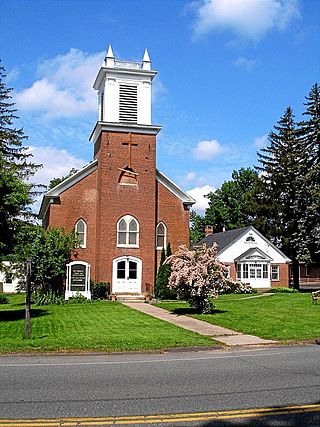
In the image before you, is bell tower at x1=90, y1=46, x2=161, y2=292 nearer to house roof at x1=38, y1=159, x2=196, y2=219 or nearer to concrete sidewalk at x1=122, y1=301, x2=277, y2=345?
house roof at x1=38, y1=159, x2=196, y2=219

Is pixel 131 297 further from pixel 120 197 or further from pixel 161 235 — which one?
pixel 120 197

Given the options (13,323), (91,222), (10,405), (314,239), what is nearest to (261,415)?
(10,405)

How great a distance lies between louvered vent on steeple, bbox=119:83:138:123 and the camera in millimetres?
38125

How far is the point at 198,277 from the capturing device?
23188mm

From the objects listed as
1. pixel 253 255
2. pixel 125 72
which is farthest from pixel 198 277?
pixel 253 255

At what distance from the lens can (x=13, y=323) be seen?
68.5ft

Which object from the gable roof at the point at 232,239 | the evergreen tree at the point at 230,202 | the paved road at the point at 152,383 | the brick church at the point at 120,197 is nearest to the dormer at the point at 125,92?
the brick church at the point at 120,197

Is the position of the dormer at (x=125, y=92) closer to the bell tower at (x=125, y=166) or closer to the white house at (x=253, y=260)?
the bell tower at (x=125, y=166)

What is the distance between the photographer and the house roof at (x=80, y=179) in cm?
3669

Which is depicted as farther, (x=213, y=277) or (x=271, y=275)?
(x=271, y=275)

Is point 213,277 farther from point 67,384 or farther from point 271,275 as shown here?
point 271,275

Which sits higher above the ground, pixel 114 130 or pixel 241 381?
pixel 114 130

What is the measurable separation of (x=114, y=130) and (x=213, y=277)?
1692 cm

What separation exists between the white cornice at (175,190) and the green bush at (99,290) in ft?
27.7
